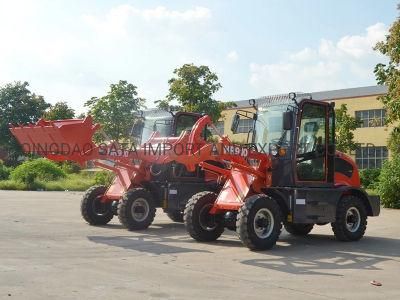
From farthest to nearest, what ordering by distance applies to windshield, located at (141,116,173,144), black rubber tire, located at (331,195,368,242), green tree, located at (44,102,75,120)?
green tree, located at (44,102,75,120)
windshield, located at (141,116,173,144)
black rubber tire, located at (331,195,368,242)

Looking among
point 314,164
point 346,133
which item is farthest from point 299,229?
point 346,133

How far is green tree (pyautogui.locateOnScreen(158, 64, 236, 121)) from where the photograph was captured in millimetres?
32000

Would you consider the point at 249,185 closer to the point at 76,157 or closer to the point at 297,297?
the point at 76,157

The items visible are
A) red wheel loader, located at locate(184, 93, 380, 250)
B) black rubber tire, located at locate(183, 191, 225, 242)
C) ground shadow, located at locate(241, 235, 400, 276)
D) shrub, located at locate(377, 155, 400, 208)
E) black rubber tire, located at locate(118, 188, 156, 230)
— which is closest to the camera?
ground shadow, located at locate(241, 235, 400, 276)

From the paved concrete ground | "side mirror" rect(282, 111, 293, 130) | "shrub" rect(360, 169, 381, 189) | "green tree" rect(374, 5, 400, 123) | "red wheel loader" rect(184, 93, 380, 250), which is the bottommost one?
the paved concrete ground

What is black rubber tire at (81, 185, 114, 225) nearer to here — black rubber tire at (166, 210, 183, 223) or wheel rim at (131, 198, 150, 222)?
wheel rim at (131, 198, 150, 222)

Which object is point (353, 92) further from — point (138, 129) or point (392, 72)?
point (138, 129)

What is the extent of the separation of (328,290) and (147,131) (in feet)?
30.5

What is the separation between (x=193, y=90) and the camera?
32.1 m

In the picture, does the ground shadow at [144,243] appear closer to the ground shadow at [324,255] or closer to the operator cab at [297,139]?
the ground shadow at [324,255]

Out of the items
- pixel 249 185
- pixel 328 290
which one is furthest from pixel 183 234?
pixel 328 290

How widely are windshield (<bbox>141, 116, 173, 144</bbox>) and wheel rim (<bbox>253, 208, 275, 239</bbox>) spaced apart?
5.40m

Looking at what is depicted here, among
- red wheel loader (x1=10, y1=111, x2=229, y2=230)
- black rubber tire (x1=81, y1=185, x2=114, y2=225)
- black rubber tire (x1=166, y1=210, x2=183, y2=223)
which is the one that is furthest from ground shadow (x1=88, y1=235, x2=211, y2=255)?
black rubber tire (x1=166, y1=210, x2=183, y2=223)

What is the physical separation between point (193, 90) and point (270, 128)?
20.2 metres
